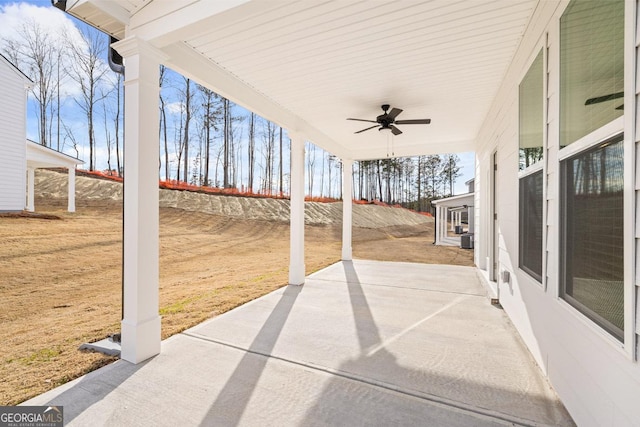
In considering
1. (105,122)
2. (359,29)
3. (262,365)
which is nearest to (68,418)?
(262,365)

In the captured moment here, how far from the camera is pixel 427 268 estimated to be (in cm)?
654

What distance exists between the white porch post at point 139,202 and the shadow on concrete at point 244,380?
33.1 inches

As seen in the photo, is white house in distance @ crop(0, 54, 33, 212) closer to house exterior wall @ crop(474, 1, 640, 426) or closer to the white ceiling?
the white ceiling

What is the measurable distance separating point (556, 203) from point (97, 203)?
651 inches

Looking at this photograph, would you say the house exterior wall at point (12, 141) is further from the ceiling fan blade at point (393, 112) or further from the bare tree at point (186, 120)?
the ceiling fan blade at point (393, 112)

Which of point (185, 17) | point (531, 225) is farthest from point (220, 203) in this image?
point (531, 225)

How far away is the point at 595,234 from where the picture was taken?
1607 millimetres

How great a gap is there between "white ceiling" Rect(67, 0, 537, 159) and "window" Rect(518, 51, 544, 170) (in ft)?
1.46

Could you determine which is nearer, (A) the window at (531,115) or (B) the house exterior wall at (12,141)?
(A) the window at (531,115)

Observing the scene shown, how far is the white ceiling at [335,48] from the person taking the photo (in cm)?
237

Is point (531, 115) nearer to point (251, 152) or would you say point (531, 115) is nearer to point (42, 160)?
point (42, 160)

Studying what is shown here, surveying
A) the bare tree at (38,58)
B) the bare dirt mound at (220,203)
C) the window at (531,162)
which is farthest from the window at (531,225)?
the bare tree at (38,58)

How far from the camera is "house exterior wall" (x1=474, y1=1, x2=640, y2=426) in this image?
126 cm

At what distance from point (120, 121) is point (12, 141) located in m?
12.7
